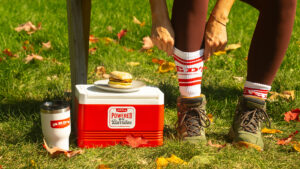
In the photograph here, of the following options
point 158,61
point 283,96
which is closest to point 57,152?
point 283,96

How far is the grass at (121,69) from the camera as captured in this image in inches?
70.5

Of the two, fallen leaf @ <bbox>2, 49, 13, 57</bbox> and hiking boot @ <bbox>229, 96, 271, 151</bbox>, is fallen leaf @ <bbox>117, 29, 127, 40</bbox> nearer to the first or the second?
fallen leaf @ <bbox>2, 49, 13, 57</bbox>

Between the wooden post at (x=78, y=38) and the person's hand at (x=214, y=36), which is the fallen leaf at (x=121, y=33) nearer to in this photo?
the wooden post at (x=78, y=38)

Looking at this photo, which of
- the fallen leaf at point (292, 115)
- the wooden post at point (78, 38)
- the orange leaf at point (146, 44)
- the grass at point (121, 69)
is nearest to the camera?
the grass at point (121, 69)

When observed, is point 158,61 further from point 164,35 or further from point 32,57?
point 164,35

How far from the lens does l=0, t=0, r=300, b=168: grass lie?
1791mm

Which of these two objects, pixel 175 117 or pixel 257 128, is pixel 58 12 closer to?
pixel 175 117

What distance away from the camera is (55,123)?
1772 millimetres

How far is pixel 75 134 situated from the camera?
205 centimetres

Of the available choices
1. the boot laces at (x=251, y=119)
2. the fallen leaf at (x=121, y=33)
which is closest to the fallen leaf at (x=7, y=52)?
the fallen leaf at (x=121, y=33)

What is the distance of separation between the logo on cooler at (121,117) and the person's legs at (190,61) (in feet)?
0.81

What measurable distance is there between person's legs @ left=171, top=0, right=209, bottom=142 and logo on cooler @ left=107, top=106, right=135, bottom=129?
25 cm

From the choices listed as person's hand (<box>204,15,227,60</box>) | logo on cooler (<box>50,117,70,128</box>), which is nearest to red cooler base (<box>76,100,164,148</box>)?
logo on cooler (<box>50,117,70,128</box>)

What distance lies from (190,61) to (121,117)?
389 millimetres
